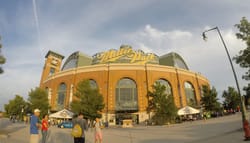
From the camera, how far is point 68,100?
45.1m

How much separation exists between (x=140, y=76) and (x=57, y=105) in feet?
70.6

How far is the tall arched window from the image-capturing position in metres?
47.1

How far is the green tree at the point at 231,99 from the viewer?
176 feet

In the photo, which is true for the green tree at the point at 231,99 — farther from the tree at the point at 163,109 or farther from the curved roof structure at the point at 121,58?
the tree at the point at 163,109

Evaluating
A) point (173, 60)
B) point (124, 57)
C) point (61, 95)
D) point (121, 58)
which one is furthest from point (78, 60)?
point (173, 60)

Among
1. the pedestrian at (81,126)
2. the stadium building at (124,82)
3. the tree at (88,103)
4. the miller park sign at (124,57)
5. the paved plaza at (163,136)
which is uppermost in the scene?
the miller park sign at (124,57)

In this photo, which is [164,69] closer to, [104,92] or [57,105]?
[104,92]

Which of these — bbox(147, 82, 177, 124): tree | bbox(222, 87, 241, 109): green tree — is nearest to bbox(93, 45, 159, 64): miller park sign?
bbox(147, 82, 177, 124): tree

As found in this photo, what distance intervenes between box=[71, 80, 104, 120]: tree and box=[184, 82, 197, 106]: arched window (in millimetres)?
25828

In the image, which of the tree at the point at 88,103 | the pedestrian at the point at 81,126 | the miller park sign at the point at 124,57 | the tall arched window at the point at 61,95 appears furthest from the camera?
the miller park sign at the point at 124,57

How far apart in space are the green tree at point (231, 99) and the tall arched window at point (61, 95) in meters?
43.8

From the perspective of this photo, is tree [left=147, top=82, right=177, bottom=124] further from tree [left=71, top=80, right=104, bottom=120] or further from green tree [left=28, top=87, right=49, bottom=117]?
green tree [left=28, top=87, right=49, bottom=117]

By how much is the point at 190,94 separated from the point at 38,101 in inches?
1429

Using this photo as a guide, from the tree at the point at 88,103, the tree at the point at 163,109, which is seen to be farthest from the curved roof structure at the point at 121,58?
the tree at the point at 163,109
